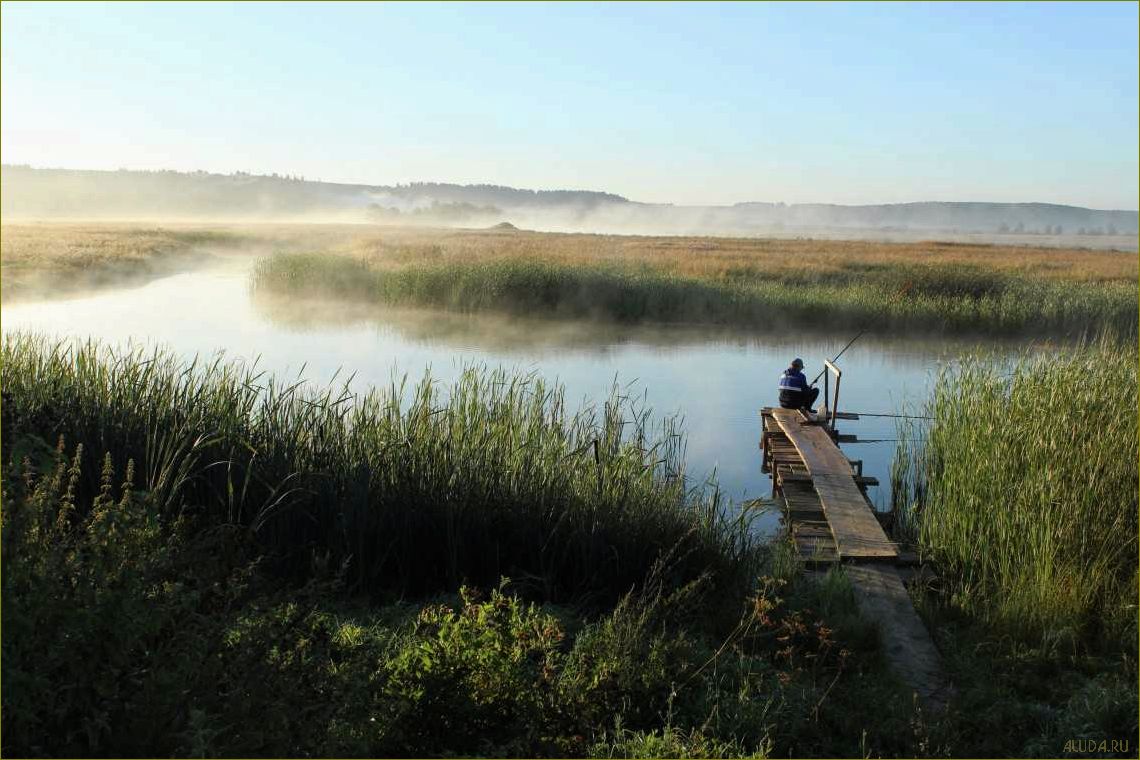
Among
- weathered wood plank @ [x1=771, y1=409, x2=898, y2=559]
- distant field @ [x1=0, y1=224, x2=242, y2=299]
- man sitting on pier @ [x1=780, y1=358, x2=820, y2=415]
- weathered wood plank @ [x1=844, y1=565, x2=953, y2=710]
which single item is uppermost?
distant field @ [x1=0, y1=224, x2=242, y2=299]

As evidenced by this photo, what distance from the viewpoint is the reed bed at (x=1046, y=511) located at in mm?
6094

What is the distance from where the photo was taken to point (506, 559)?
20.8 ft

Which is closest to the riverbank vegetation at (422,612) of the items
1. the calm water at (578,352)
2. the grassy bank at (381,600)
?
the grassy bank at (381,600)

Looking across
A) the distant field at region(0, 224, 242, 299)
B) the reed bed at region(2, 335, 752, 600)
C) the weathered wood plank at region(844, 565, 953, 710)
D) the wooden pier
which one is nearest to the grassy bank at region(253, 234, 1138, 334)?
the distant field at region(0, 224, 242, 299)

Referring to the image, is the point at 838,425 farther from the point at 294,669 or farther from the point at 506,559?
the point at 294,669

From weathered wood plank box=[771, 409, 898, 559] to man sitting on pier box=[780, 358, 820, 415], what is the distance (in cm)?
66

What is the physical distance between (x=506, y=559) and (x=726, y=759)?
2.43 m

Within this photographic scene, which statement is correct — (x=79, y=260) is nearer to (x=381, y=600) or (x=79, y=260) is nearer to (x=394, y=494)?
(x=394, y=494)

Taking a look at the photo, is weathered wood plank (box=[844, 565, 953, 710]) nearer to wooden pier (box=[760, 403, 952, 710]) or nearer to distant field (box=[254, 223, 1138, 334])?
wooden pier (box=[760, 403, 952, 710])

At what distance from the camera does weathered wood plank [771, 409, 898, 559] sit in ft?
24.1

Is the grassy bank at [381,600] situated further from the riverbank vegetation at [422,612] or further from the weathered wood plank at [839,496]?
the weathered wood plank at [839,496]

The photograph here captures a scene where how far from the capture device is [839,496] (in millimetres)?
8797

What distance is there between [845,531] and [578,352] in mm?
10946

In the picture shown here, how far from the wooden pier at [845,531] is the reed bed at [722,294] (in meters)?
10.7
